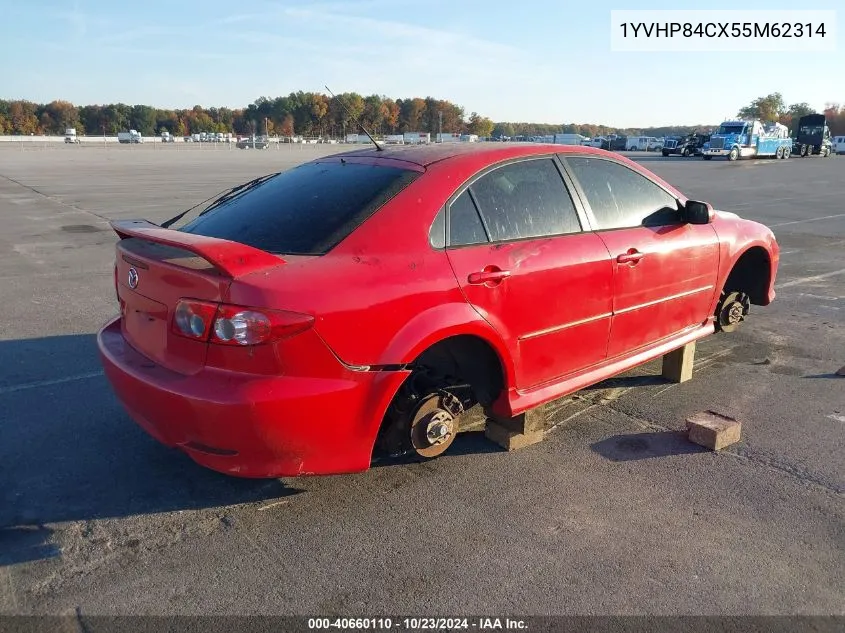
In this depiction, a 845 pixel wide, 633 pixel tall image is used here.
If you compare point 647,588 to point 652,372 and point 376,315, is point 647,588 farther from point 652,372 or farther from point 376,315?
point 652,372

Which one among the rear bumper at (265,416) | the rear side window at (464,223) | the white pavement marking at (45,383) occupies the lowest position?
the white pavement marking at (45,383)

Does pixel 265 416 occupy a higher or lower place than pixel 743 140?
lower

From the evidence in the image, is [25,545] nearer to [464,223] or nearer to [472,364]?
[472,364]

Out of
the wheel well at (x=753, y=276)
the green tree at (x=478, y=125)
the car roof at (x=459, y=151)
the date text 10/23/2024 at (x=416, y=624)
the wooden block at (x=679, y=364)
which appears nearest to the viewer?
the date text 10/23/2024 at (x=416, y=624)

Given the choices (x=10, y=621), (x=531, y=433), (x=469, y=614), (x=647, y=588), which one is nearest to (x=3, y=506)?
(x=10, y=621)

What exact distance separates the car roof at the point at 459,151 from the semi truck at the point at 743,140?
48215 mm

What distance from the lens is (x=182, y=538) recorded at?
292 cm

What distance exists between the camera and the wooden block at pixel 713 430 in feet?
12.2

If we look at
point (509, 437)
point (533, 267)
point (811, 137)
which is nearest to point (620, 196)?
point (533, 267)

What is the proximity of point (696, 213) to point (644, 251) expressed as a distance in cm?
58

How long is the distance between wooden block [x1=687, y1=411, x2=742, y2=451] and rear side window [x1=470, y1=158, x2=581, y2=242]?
131 cm

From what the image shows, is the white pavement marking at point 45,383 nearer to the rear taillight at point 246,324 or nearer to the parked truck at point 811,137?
the rear taillight at point 246,324

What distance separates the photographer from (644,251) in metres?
4.10

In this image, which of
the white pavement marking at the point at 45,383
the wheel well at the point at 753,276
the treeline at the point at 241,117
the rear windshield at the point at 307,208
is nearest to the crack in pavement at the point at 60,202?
the white pavement marking at the point at 45,383
